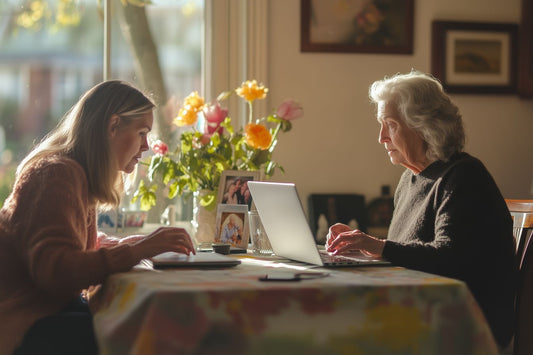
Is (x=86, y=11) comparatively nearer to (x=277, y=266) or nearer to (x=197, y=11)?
(x=197, y=11)

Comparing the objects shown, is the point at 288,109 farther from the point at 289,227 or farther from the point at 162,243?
the point at 162,243

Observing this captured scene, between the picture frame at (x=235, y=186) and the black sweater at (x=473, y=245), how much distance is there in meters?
0.67

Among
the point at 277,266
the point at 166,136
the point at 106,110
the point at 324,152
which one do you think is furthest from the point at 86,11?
the point at 277,266

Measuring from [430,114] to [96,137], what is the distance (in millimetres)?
931

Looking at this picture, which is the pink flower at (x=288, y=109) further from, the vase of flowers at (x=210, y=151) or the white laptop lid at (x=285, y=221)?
the white laptop lid at (x=285, y=221)

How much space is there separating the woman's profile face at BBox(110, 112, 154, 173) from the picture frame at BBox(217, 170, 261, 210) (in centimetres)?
51

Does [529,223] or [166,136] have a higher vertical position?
[166,136]

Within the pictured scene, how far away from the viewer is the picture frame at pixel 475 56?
326cm

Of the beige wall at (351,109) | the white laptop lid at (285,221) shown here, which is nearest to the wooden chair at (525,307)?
the white laptop lid at (285,221)

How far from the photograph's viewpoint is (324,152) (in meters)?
Answer: 3.19

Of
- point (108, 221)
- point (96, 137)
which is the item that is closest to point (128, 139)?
point (96, 137)

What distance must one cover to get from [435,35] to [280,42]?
0.76m

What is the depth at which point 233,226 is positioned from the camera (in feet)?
6.65

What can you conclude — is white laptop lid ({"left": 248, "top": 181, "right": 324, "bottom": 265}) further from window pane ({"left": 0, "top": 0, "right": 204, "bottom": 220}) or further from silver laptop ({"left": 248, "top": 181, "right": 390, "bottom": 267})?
window pane ({"left": 0, "top": 0, "right": 204, "bottom": 220})
